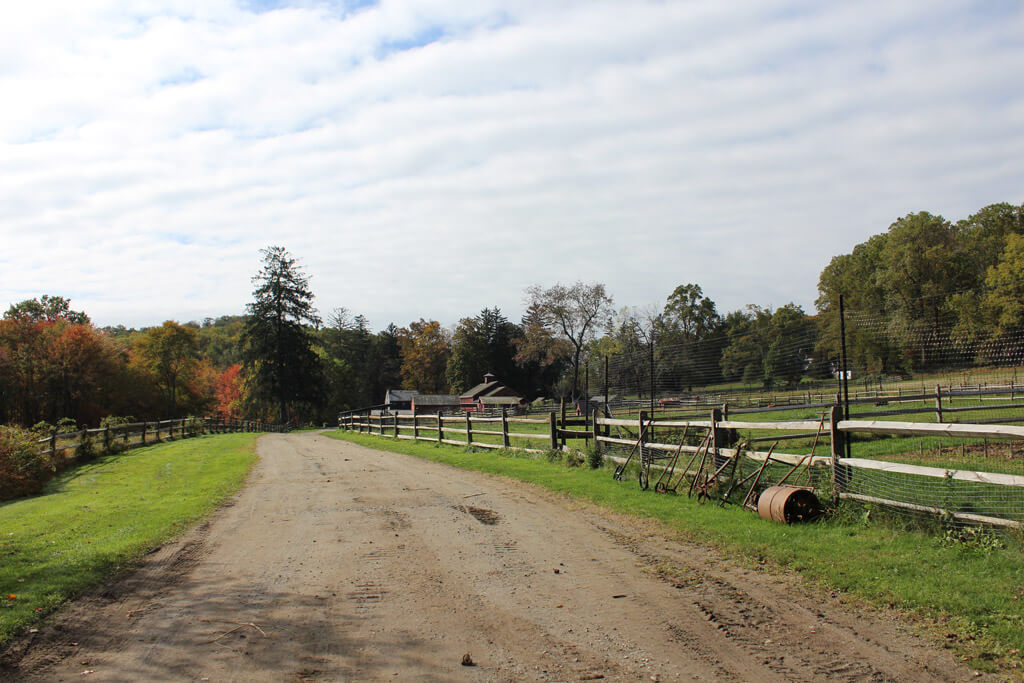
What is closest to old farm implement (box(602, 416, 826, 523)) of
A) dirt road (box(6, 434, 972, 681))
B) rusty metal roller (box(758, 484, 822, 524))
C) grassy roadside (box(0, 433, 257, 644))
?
rusty metal roller (box(758, 484, 822, 524))

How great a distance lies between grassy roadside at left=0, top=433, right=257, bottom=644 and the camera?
593 centimetres

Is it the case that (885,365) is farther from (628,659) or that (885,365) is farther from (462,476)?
(628,659)

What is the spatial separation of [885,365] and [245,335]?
5130 centimetres

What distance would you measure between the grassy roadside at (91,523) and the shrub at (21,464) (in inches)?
20.5

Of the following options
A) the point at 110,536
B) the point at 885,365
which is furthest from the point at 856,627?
the point at 885,365

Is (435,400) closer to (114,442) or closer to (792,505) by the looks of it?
(114,442)

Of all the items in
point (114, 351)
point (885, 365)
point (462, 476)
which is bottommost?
point (462, 476)

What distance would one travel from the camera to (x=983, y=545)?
5.81m

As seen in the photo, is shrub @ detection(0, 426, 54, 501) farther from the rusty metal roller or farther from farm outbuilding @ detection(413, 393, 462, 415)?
farm outbuilding @ detection(413, 393, 462, 415)

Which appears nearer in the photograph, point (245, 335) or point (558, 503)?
point (558, 503)

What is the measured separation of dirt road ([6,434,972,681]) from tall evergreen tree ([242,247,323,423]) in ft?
172

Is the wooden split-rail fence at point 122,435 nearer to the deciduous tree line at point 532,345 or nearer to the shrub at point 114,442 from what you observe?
the shrub at point 114,442

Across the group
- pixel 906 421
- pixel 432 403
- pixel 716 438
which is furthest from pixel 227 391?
pixel 716 438

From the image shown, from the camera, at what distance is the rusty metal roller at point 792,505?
7.46m
